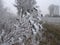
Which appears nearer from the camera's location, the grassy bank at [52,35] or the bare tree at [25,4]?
the bare tree at [25,4]

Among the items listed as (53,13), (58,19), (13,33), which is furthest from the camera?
(53,13)

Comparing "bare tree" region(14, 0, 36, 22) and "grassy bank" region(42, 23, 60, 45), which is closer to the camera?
"bare tree" region(14, 0, 36, 22)

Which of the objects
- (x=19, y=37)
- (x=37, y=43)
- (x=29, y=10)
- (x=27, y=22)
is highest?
(x=29, y=10)

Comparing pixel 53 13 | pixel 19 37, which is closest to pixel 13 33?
pixel 19 37

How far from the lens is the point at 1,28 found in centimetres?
407

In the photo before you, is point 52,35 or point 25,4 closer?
point 25,4

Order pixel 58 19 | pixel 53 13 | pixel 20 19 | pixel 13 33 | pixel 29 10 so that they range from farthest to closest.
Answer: pixel 53 13
pixel 58 19
pixel 29 10
pixel 20 19
pixel 13 33

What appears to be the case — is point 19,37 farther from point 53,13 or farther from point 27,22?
point 53,13

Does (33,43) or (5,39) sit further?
(33,43)

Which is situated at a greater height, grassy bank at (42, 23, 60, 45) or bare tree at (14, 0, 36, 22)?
bare tree at (14, 0, 36, 22)

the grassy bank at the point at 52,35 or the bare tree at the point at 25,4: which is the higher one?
the bare tree at the point at 25,4

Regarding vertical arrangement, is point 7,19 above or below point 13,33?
above

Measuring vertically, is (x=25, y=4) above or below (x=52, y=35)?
above

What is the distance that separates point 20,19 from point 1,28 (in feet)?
1.81
